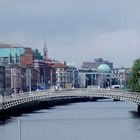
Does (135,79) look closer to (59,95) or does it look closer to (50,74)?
(59,95)

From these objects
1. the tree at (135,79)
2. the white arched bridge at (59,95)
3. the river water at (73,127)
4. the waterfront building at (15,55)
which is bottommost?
the river water at (73,127)

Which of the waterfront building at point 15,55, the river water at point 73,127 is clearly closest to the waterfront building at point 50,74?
the waterfront building at point 15,55

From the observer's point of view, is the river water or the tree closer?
the river water

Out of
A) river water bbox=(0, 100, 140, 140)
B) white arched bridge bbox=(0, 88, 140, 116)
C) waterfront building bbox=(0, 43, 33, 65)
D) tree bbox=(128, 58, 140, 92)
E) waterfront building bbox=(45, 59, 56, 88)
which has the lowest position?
river water bbox=(0, 100, 140, 140)

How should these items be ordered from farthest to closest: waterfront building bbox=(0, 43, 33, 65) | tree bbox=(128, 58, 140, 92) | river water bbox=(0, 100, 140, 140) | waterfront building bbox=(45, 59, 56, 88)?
1. waterfront building bbox=(45, 59, 56, 88)
2. waterfront building bbox=(0, 43, 33, 65)
3. tree bbox=(128, 58, 140, 92)
4. river water bbox=(0, 100, 140, 140)

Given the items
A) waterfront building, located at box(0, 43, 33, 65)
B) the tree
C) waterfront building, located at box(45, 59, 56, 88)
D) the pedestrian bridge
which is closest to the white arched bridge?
the pedestrian bridge

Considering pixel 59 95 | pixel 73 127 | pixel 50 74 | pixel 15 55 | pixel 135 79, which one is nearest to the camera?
pixel 73 127

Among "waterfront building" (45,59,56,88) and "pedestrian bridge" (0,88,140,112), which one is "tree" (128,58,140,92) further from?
"waterfront building" (45,59,56,88)

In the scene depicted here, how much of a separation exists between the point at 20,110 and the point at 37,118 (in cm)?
1349

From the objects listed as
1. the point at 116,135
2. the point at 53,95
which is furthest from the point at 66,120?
the point at 116,135

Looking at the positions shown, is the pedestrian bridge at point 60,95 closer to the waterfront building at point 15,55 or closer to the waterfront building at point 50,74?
the waterfront building at point 15,55

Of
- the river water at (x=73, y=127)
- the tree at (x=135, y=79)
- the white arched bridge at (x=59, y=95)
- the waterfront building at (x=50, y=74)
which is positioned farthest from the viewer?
the waterfront building at (x=50, y=74)

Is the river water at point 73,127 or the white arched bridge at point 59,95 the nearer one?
the river water at point 73,127

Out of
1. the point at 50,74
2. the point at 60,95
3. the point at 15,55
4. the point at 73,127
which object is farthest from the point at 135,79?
the point at 50,74
